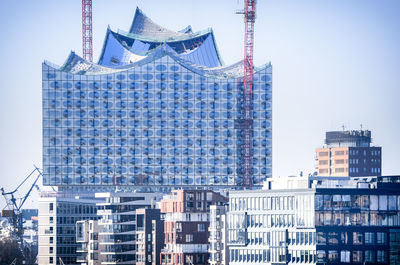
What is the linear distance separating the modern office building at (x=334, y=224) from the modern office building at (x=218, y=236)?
35.0 ft

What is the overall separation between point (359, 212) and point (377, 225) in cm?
248

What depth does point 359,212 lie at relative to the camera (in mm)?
164250

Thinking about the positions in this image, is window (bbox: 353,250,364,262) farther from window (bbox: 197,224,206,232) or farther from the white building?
window (bbox: 197,224,206,232)

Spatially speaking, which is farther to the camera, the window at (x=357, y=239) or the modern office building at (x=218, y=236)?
the modern office building at (x=218, y=236)

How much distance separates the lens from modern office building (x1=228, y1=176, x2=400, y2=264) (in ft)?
534

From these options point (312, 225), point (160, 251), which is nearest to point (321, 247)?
point (312, 225)

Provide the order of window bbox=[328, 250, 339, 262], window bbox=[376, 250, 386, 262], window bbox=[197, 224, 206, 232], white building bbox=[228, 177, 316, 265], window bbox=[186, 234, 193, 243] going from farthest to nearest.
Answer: window bbox=[197, 224, 206, 232] < window bbox=[186, 234, 193, 243] < white building bbox=[228, 177, 316, 265] < window bbox=[376, 250, 386, 262] < window bbox=[328, 250, 339, 262]

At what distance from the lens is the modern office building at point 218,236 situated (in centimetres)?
18125

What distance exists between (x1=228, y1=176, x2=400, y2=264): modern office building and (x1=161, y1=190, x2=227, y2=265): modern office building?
52.2ft

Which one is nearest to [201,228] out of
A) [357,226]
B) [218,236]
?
[218,236]

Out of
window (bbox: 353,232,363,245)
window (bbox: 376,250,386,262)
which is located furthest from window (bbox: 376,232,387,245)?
window (bbox: 353,232,363,245)

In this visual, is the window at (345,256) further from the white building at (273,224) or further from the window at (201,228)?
the window at (201,228)

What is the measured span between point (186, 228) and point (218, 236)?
5319 mm

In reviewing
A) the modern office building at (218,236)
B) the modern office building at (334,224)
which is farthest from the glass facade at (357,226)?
the modern office building at (218,236)
